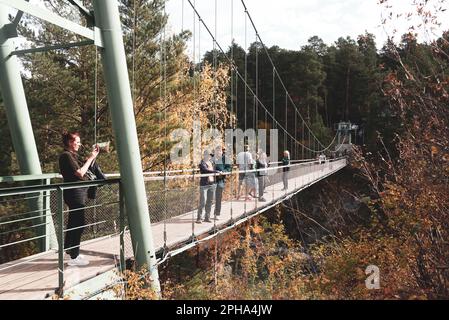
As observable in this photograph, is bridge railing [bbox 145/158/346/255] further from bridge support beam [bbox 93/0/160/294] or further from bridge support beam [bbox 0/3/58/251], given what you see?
bridge support beam [bbox 0/3/58/251]

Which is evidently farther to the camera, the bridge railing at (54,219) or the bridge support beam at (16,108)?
the bridge support beam at (16,108)

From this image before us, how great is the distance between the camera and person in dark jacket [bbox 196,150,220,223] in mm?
5687

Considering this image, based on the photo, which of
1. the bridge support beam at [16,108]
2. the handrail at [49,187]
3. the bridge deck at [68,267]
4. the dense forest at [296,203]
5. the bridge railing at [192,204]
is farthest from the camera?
the bridge railing at [192,204]

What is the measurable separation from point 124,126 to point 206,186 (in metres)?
2.42

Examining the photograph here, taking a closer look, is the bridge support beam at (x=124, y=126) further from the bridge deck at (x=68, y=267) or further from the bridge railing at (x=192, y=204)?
the bridge railing at (x=192, y=204)

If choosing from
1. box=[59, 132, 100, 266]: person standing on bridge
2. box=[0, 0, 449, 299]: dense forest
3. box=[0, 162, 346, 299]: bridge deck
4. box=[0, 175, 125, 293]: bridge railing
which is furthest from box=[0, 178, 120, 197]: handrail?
box=[0, 0, 449, 299]: dense forest

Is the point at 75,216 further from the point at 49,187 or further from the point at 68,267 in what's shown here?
the point at 49,187

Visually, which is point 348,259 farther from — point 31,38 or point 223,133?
point 223,133

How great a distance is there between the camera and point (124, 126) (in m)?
3.47

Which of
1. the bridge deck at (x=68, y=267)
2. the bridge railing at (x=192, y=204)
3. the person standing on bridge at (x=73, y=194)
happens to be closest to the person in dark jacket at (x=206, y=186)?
the bridge railing at (x=192, y=204)

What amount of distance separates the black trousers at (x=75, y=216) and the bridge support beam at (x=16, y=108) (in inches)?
17.6

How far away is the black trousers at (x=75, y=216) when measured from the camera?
3.20m

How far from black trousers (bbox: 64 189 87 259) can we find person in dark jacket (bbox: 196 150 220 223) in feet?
8.20
